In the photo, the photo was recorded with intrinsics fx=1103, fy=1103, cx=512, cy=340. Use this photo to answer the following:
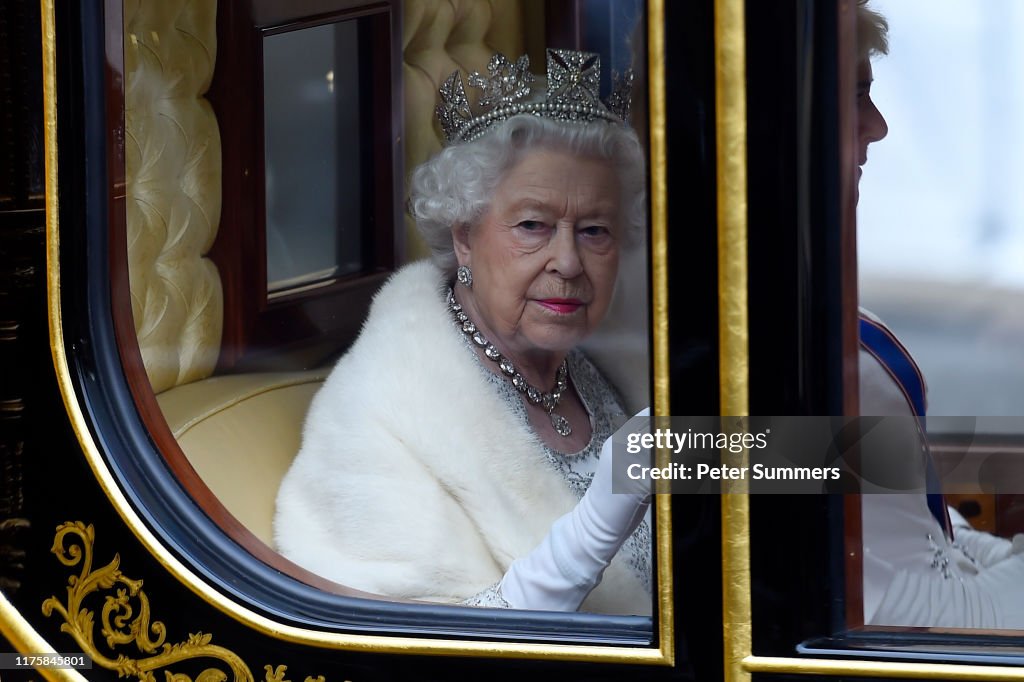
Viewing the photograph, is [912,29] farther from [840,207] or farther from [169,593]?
[169,593]

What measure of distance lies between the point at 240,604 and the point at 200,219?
58 cm

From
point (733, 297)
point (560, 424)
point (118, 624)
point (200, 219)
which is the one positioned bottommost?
point (118, 624)

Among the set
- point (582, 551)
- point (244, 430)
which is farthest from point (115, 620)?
point (582, 551)

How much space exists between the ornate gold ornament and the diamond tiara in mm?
700

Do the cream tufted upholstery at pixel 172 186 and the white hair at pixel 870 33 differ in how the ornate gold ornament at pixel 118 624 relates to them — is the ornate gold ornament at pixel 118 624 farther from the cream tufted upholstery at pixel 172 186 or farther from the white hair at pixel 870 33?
the white hair at pixel 870 33

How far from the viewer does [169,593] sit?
3.88 ft

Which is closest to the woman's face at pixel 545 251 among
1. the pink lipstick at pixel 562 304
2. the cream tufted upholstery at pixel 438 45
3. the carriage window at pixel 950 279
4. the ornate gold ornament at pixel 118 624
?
the pink lipstick at pixel 562 304

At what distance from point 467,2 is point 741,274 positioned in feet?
2.29

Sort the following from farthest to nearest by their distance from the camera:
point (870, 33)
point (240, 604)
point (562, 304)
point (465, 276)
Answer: point (465, 276)
point (562, 304)
point (240, 604)
point (870, 33)

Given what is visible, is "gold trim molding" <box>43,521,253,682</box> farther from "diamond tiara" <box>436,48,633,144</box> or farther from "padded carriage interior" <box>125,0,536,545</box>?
"diamond tiara" <box>436,48,633,144</box>

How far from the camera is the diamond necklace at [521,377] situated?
147 cm

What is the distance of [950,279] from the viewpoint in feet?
3.33

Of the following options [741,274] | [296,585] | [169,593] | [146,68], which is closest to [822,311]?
[741,274]

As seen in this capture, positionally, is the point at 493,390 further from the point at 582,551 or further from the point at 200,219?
the point at 200,219
